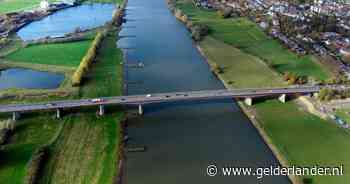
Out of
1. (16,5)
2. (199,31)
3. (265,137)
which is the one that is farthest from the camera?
(16,5)

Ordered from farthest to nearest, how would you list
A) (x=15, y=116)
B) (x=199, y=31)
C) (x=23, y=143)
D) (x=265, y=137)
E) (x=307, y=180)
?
(x=199, y=31) → (x=15, y=116) → (x=265, y=137) → (x=23, y=143) → (x=307, y=180)

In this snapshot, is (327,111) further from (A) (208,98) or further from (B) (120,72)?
A: (B) (120,72)

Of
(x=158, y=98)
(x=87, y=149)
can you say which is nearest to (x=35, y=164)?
(x=87, y=149)

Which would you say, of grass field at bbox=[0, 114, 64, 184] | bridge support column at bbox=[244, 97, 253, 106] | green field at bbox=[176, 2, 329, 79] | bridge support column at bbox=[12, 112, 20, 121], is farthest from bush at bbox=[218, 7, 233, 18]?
bridge support column at bbox=[12, 112, 20, 121]

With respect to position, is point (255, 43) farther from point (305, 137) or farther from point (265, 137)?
point (265, 137)

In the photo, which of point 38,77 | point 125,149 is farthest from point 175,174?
point 38,77

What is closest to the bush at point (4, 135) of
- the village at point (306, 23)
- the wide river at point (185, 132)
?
the wide river at point (185, 132)
